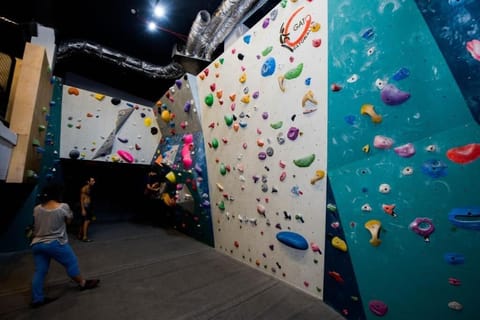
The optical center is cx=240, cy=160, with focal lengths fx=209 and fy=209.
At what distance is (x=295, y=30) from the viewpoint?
2135mm

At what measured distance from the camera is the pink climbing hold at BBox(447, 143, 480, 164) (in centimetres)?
118

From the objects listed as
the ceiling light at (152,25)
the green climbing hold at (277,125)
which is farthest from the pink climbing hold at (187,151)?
the ceiling light at (152,25)

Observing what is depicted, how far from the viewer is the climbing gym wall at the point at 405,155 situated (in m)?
1.23

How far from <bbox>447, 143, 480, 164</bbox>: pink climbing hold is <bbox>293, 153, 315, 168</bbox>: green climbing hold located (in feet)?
3.15

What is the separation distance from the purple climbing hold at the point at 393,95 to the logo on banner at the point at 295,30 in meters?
0.97

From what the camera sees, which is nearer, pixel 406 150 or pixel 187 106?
pixel 406 150

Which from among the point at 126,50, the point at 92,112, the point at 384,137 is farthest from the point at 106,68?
the point at 384,137

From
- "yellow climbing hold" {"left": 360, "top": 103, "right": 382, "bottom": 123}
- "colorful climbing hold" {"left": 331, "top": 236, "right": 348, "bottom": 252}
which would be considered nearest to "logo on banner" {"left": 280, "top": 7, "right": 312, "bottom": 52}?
"yellow climbing hold" {"left": 360, "top": 103, "right": 382, "bottom": 123}

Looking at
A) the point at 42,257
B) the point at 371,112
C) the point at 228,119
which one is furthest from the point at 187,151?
the point at 371,112

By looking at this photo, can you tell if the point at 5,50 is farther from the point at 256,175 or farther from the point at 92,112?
the point at 256,175

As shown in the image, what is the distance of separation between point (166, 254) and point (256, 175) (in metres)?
1.97

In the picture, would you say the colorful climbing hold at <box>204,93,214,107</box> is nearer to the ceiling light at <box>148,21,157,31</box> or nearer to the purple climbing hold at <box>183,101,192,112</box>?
the purple climbing hold at <box>183,101,192,112</box>

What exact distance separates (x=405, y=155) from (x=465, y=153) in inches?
11.3

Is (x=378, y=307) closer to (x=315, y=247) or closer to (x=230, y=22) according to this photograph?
(x=315, y=247)
